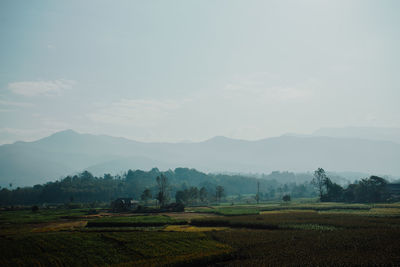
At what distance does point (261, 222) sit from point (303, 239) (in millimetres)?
15417

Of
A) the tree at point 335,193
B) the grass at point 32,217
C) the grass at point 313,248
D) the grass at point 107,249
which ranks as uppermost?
the tree at point 335,193

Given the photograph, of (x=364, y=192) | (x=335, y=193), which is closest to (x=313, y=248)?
(x=364, y=192)

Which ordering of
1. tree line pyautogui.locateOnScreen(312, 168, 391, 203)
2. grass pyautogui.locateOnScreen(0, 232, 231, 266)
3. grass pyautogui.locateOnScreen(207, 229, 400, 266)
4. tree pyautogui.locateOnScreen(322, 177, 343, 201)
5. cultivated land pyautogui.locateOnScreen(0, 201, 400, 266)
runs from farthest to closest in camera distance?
tree pyautogui.locateOnScreen(322, 177, 343, 201), tree line pyautogui.locateOnScreen(312, 168, 391, 203), grass pyautogui.locateOnScreen(0, 232, 231, 266), cultivated land pyautogui.locateOnScreen(0, 201, 400, 266), grass pyautogui.locateOnScreen(207, 229, 400, 266)

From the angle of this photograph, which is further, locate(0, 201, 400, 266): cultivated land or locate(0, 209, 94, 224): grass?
locate(0, 209, 94, 224): grass

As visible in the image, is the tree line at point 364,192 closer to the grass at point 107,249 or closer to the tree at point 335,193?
the tree at point 335,193

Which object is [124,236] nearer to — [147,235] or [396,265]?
[147,235]

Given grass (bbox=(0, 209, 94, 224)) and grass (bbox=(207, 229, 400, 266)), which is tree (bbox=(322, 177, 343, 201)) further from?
grass (bbox=(0, 209, 94, 224))

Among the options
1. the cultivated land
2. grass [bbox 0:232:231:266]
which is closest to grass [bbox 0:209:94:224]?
the cultivated land

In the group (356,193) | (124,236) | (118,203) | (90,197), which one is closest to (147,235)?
(124,236)

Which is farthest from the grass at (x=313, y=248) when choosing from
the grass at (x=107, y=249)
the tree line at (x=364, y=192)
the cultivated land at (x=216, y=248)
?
the tree line at (x=364, y=192)

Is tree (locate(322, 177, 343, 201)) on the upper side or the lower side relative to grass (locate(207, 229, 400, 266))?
upper

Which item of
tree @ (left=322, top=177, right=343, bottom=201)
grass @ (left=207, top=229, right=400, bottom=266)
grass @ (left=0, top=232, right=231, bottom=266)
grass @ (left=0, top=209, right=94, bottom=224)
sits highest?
tree @ (left=322, top=177, right=343, bottom=201)

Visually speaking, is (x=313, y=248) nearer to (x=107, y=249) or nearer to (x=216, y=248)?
(x=216, y=248)

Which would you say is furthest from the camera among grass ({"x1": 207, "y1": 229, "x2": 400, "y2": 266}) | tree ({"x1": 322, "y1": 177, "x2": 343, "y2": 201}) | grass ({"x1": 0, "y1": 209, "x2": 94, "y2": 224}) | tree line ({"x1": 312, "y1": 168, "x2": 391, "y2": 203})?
tree ({"x1": 322, "y1": 177, "x2": 343, "y2": 201})
